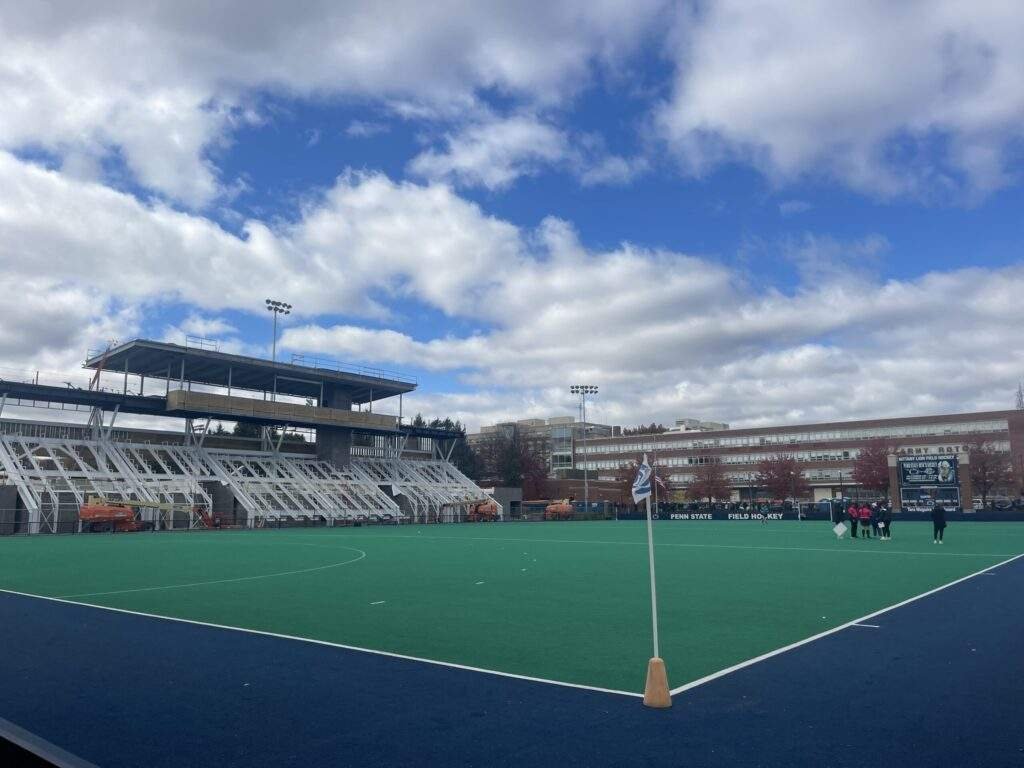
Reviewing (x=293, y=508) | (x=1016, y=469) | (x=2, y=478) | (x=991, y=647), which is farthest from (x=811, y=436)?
(x=991, y=647)

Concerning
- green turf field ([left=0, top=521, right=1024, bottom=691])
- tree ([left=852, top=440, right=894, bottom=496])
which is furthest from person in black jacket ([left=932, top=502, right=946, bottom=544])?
tree ([left=852, top=440, right=894, bottom=496])

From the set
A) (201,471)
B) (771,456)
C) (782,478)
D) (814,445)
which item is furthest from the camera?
(771,456)

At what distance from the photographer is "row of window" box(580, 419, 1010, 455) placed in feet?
328

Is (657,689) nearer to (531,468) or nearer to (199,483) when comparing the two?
(199,483)

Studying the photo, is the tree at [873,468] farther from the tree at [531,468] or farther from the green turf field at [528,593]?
the green turf field at [528,593]

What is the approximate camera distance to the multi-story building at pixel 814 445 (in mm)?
97875

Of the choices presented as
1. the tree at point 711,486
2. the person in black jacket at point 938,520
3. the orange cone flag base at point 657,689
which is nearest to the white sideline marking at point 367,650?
the orange cone flag base at point 657,689

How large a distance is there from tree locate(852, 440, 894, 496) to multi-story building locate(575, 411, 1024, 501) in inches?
151

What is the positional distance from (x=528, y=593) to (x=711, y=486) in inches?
3687

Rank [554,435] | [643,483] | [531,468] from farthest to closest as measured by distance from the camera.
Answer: [554,435], [531,468], [643,483]

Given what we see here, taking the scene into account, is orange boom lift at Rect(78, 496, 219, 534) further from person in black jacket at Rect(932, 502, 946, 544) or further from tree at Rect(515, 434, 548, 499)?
tree at Rect(515, 434, 548, 499)

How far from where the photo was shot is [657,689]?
23.6 ft

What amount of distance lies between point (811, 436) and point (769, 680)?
110716mm

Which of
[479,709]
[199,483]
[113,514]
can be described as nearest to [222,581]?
[479,709]
